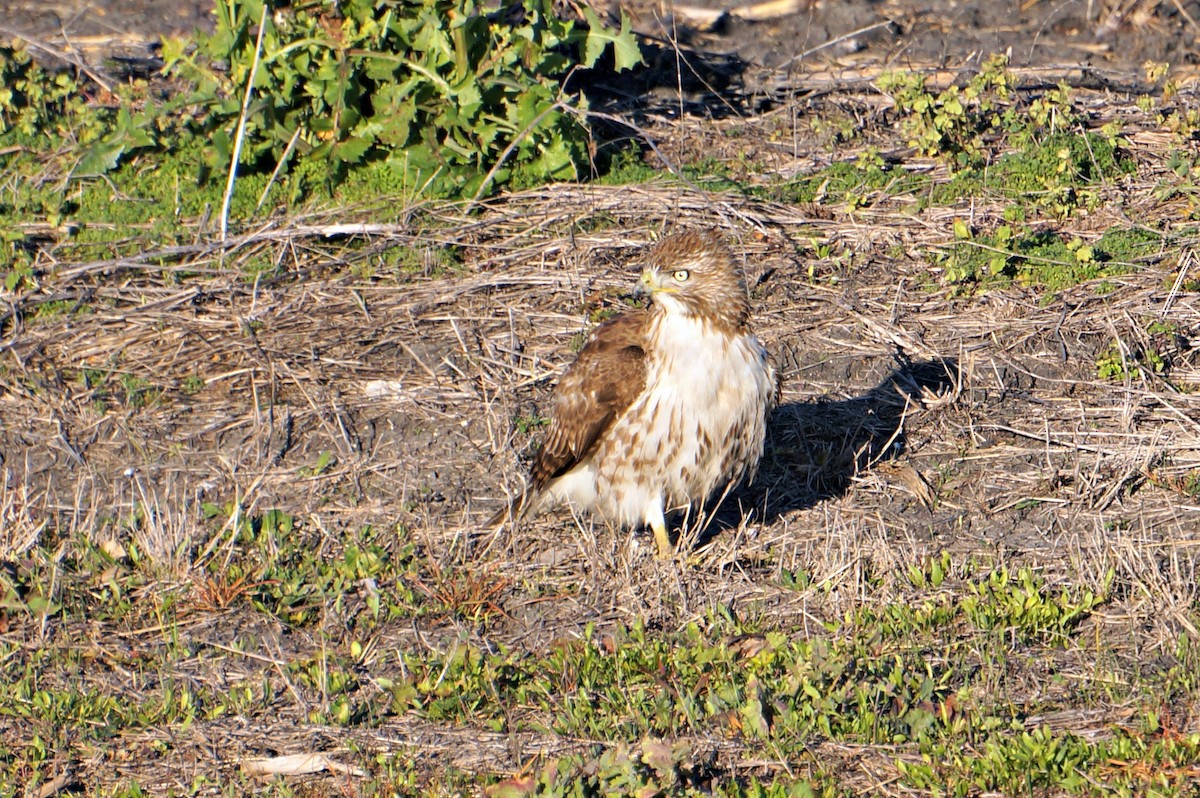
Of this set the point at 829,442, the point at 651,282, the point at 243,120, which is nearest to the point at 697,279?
the point at 651,282

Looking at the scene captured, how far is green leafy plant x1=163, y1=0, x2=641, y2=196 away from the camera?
26.4 feet

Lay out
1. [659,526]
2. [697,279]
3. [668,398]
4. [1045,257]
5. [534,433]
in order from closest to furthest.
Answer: [697,279] < [668,398] < [659,526] < [534,433] < [1045,257]

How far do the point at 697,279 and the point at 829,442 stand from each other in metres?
1.55

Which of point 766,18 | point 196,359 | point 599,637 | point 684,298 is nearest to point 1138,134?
point 766,18

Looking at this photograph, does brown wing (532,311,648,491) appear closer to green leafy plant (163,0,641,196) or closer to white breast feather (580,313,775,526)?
white breast feather (580,313,775,526)

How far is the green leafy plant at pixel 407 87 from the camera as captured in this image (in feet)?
26.4

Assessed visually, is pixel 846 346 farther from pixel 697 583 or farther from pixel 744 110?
pixel 744 110

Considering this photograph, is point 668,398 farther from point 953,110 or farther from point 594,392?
point 953,110

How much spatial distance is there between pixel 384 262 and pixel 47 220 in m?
2.20

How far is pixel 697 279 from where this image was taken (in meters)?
5.54

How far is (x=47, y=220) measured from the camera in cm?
855

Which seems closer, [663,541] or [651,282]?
[651,282]

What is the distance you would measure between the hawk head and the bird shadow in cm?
94

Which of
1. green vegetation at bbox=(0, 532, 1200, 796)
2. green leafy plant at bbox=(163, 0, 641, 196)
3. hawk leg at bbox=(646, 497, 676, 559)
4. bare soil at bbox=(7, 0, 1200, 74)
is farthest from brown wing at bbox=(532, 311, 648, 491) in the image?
bare soil at bbox=(7, 0, 1200, 74)
